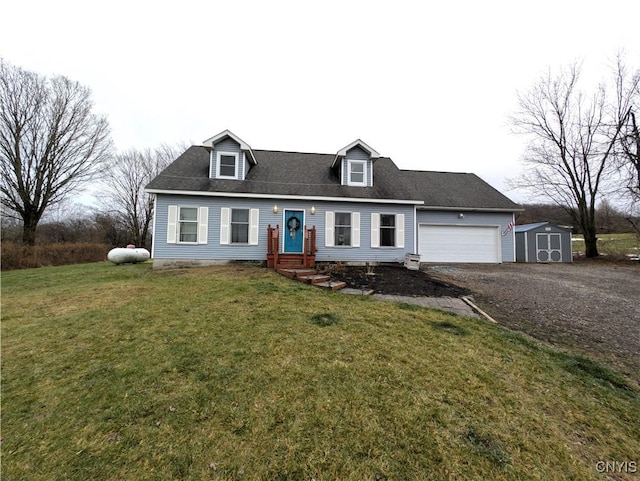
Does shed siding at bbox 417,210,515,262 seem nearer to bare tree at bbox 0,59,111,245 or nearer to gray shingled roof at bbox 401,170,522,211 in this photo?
gray shingled roof at bbox 401,170,522,211

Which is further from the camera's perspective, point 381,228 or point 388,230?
point 388,230

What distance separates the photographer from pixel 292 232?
420 inches

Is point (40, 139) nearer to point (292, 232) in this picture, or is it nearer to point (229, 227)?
point (229, 227)

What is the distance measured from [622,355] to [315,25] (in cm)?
1337

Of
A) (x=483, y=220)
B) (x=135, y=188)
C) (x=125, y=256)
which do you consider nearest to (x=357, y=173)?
(x=483, y=220)

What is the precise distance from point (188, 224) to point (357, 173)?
7.73 m

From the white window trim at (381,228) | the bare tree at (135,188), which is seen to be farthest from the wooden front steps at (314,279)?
the bare tree at (135,188)

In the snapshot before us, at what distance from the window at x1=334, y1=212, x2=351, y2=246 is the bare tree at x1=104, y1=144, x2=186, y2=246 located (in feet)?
73.5

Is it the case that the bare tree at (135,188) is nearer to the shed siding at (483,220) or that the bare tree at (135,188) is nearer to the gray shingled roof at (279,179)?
the gray shingled roof at (279,179)

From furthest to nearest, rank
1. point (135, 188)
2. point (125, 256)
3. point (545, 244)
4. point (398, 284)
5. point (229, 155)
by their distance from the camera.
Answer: point (135, 188), point (545, 244), point (125, 256), point (229, 155), point (398, 284)

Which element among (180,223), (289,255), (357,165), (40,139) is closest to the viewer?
(289,255)

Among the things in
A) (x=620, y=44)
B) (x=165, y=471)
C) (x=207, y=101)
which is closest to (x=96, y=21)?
(x=207, y=101)

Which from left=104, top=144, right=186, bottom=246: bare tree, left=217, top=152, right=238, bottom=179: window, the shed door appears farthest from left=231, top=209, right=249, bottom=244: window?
left=104, top=144, right=186, bottom=246: bare tree

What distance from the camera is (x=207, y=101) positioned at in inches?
567
